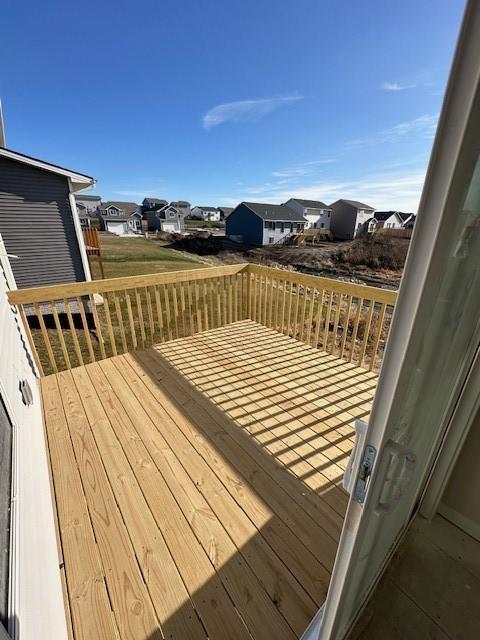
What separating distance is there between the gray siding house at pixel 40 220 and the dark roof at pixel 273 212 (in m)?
21.2

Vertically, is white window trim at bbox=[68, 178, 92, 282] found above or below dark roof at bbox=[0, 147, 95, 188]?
below

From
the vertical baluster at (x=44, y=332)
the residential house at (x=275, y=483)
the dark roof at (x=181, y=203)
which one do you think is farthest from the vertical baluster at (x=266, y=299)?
the dark roof at (x=181, y=203)

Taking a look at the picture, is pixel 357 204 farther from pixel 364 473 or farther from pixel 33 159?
pixel 364 473

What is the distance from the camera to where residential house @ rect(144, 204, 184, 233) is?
128 ft

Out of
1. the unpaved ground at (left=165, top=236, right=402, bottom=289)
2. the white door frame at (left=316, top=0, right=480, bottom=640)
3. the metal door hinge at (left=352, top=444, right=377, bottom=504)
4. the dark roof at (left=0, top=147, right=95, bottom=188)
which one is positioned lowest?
the unpaved ground at (left=165, top=236, right=402, bottom=289)

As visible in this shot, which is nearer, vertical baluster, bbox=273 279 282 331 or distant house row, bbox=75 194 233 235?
vertical baluster, bbox=273 279 282 331

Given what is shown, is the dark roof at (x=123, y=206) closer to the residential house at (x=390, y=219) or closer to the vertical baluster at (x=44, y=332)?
the residential house at (x=390, y=219)

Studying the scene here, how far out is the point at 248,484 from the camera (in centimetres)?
177

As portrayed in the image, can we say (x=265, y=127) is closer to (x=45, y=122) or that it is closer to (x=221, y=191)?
(x=45, y=122)

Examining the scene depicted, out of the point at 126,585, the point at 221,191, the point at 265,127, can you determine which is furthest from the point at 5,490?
the point at 221,191

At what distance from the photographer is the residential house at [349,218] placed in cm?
2895

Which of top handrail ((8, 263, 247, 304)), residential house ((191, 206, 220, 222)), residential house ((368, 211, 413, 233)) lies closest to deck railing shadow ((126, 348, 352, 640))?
top handrail ((8, 263, 247, 304))

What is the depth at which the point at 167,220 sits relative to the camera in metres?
39.1

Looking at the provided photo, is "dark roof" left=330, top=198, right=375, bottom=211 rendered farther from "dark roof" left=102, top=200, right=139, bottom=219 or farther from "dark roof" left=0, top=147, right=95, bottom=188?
"dark roof" left=102, top=200, right=139, bottom=219
